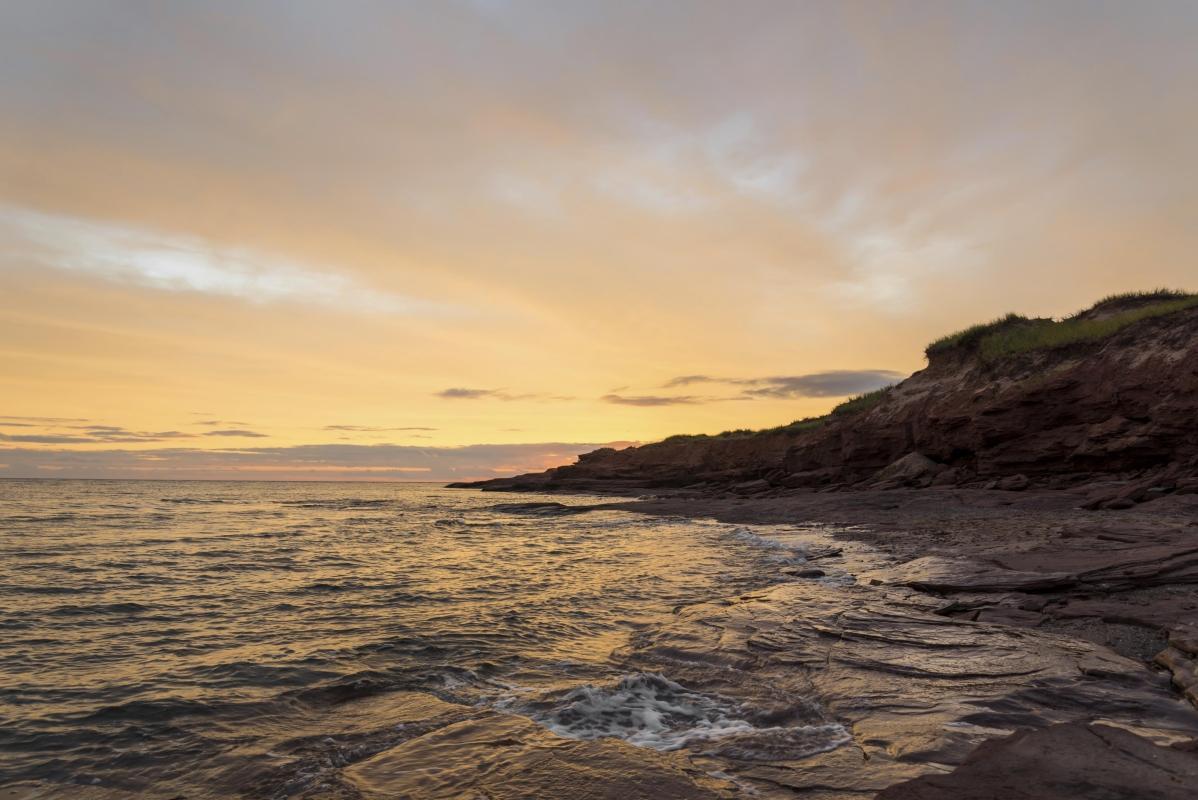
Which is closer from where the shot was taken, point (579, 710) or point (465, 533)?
point (579, 710)

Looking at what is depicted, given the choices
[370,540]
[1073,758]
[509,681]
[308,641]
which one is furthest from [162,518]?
[1073,758]

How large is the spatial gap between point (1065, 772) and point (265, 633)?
10250mm

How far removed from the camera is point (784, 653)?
310 inches

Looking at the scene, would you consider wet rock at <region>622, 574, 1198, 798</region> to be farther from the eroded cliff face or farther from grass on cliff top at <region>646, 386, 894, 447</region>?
grass on cliff top at <region>646, 386, 894, 447</region>

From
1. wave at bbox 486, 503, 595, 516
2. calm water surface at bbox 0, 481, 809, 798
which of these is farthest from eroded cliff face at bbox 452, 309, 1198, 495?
calm water surface at bbox 0, 481, 809, 798

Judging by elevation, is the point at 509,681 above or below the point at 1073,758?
below

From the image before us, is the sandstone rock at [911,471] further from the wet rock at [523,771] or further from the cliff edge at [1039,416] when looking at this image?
the wet rock at [523,771]

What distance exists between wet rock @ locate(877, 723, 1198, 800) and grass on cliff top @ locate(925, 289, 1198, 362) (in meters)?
28.5

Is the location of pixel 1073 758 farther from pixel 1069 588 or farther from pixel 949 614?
pixel 1069 588

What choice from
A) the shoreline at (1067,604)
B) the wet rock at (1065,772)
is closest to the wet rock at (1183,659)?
the shoreline at (1067,604)

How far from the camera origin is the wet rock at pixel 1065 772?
3.34 m

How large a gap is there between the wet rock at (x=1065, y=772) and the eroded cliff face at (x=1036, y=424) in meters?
18.0

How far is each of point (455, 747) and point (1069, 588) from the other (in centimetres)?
909

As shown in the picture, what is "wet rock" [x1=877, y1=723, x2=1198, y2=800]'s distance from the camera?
3.34 metres
